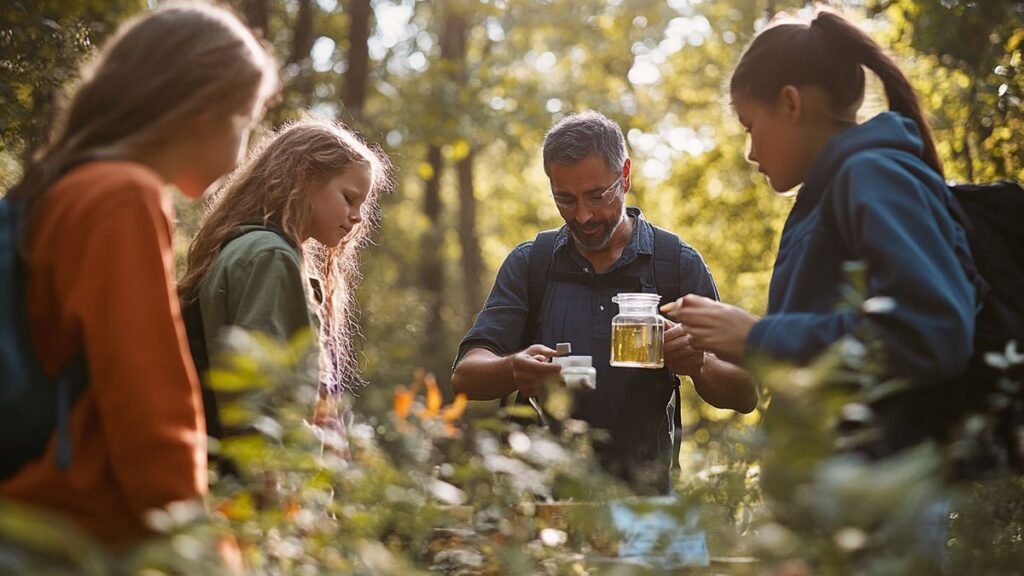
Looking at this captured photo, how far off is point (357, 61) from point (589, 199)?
9.95 meters

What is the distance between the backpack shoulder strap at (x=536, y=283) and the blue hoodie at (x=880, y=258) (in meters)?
1.91

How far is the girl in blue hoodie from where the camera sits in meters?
2.37

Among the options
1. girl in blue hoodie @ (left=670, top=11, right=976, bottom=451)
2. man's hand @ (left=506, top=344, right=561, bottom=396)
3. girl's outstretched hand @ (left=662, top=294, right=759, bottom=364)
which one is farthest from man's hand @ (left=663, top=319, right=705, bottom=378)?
girl's outstretched hand @ (left=662, top=294, right=759, bottom=364)

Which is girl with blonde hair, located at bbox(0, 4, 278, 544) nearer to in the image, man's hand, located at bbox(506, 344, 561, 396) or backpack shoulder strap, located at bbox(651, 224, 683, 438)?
man's hand, located at bbox(506, 344, 561, 396)

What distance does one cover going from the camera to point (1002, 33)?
5.71 m

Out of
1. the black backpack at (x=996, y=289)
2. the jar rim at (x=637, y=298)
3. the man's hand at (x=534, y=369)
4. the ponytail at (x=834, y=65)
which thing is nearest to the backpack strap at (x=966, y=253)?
the black backpack at (x=996, y=289)

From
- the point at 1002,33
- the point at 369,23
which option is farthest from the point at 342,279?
the point at 369,23

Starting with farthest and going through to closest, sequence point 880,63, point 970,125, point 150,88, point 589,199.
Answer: point 970,125 < point 589,199 < point 880,63 < point 150,88

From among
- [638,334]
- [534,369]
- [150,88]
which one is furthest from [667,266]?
[150,88]

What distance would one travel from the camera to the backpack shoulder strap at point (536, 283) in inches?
188

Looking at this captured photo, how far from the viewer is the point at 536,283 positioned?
4.77 metres

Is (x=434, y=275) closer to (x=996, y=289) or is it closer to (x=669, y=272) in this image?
(x=669, y=272)

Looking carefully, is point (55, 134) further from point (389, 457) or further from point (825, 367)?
point (825, 367)

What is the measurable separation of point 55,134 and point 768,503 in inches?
63.6
